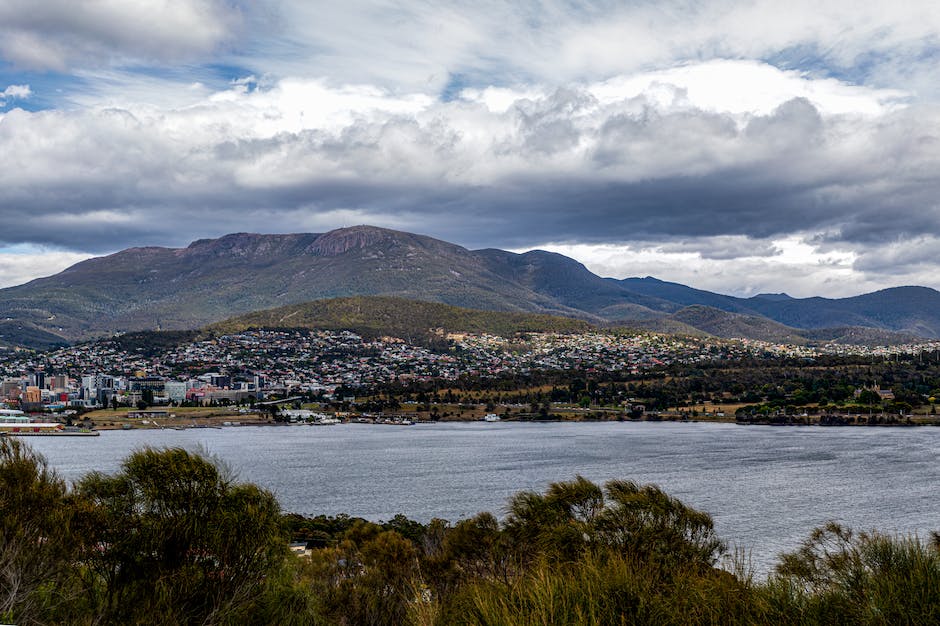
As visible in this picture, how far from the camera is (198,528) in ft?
39.1

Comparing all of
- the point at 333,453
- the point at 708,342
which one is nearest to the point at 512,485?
the point at 333,453

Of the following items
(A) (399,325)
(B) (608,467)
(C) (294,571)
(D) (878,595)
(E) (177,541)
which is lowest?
(B) (608,467)

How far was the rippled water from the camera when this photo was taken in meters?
41.7

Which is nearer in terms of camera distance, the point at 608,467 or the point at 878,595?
the point at 878,595

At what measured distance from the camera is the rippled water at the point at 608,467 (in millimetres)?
41719

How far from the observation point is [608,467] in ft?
191

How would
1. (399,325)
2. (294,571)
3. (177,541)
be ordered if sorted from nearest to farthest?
(177,541), (294,571), (399,325)

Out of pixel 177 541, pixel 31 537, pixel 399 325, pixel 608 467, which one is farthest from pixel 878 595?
pixel 399 325

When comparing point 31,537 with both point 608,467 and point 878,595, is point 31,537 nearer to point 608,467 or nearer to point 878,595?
point 878,595

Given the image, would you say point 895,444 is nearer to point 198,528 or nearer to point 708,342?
point 198,528

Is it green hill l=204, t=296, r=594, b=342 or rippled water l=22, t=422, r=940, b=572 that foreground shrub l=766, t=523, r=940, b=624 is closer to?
rippled water l=22, t=422, r=940, b=572

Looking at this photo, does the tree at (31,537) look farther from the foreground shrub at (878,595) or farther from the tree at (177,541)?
the foreground shrub at (878,595)

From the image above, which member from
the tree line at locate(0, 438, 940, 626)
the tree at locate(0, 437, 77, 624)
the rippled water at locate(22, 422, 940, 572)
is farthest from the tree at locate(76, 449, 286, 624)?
the rippled water at locate(22, 422, 940, 572)

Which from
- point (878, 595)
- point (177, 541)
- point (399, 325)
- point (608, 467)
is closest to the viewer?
point (878, 595)
